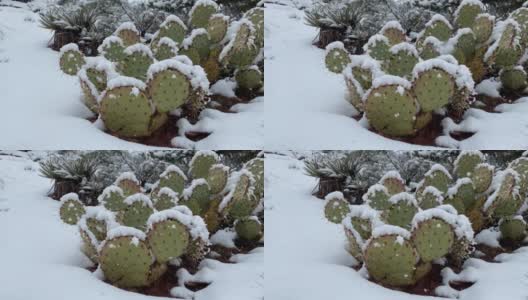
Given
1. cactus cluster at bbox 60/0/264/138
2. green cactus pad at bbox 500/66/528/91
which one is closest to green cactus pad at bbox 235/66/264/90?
cactus cluster at bbox 60/0/264/138

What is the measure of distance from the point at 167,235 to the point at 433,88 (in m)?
1.05

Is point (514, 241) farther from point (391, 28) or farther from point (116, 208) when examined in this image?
point (116, 208)

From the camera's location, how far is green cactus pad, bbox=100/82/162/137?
2713 mm

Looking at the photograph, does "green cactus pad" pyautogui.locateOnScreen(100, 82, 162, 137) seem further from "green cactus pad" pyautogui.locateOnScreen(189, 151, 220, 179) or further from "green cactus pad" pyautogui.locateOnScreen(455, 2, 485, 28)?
"green cactus pad" pyautogui.locateOnScreen(455, 2, 485, 28)

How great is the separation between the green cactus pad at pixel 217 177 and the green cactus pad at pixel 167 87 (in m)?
0.27

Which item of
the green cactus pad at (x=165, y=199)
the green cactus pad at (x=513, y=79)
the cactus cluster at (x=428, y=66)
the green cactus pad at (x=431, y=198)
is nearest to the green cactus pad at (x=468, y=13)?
the cactus cluster at (x=428, y=66)

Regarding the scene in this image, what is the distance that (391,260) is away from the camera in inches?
108

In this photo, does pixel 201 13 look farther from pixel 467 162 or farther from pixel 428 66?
pixel 467 162

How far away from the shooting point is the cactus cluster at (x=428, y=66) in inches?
110

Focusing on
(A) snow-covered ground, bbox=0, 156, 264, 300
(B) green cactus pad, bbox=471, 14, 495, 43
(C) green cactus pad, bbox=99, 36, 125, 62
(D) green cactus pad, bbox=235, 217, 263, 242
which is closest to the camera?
(A) snow-covered ground, bbox=0, 156, 264, 300

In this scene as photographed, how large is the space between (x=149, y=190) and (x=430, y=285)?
1.08 metres

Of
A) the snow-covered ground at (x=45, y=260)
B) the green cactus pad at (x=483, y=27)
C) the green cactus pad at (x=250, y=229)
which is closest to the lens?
the snow-covered ground at (x=45, y=260)

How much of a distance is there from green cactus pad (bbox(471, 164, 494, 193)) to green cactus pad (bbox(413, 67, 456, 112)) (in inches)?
11.7

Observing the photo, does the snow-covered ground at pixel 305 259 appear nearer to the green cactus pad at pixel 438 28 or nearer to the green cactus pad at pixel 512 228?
the green cactus pad at pixel 512 228
